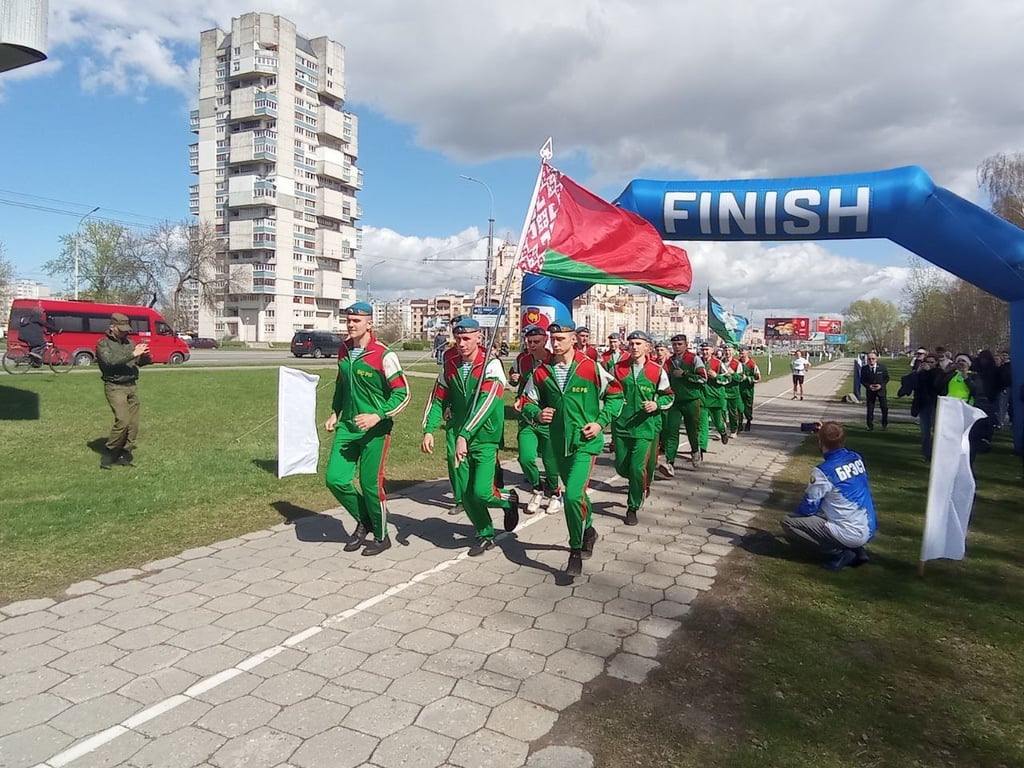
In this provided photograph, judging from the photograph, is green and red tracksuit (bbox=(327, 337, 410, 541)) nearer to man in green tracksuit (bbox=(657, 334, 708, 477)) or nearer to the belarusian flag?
the belarusian flag

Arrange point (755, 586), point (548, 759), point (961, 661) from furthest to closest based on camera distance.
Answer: point (755, 586) < point (961, 661) < point (548, 759)

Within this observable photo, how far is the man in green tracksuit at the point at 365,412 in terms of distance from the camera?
5.56 m

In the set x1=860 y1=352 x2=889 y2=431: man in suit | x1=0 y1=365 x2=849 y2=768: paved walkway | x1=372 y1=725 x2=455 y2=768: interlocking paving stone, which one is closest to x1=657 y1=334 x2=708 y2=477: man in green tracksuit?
x1=0 y1=365 x2=849 y2=768: paved walkway

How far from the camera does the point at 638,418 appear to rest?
23.1ft

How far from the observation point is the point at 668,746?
3006 millimetres

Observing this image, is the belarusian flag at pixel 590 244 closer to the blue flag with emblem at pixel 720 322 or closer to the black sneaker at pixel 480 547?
the black sneaker at pixel 480 547

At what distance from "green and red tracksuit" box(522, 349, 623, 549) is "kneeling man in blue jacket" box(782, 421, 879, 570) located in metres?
1.77

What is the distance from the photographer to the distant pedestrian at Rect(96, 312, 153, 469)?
869 cm

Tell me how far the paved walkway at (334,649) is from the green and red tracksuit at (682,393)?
10.5 ft

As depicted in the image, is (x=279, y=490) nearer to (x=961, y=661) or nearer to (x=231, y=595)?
(x=231, y=595)

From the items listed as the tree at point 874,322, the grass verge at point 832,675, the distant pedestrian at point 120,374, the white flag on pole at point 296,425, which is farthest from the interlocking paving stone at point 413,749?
the tree at point 874,322

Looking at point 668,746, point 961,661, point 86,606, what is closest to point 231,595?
point 86,606

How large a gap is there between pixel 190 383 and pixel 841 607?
20421 millimetres

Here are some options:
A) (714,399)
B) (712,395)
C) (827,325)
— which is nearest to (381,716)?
(712,395)
